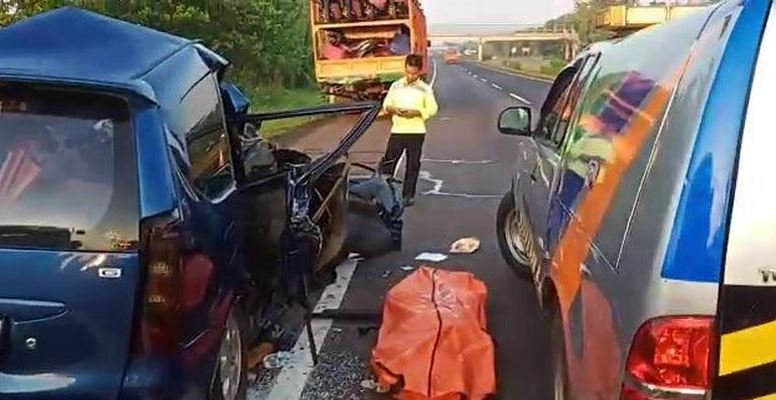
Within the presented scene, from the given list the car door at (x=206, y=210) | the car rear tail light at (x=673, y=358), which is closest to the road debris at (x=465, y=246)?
the car door at (x=206, y=210)

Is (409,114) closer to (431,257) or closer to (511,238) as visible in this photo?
(431,257)

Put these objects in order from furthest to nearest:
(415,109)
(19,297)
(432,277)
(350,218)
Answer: (415,109), (350,218), (432,277), (19,297)

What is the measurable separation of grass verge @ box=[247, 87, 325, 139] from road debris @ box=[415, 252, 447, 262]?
33.4ft

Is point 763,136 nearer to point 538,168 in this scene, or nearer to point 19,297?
point 19,297

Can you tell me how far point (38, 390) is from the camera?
3.46 meters

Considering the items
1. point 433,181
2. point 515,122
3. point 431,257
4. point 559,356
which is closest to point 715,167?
point 559,356

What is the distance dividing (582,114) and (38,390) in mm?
2852

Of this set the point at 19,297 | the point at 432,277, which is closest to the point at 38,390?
the point at 19,297

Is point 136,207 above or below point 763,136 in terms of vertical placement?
below

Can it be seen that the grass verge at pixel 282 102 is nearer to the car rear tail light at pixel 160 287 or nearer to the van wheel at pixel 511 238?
the van wheel at pixel 511 238

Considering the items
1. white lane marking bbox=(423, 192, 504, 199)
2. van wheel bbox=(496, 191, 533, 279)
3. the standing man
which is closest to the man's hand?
the standing man

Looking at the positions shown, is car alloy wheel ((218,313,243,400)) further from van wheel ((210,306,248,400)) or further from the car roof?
the car roof

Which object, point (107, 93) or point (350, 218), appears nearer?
point (107, 93)

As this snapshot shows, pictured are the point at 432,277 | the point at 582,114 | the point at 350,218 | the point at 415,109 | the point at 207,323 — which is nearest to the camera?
the point at 207,323
